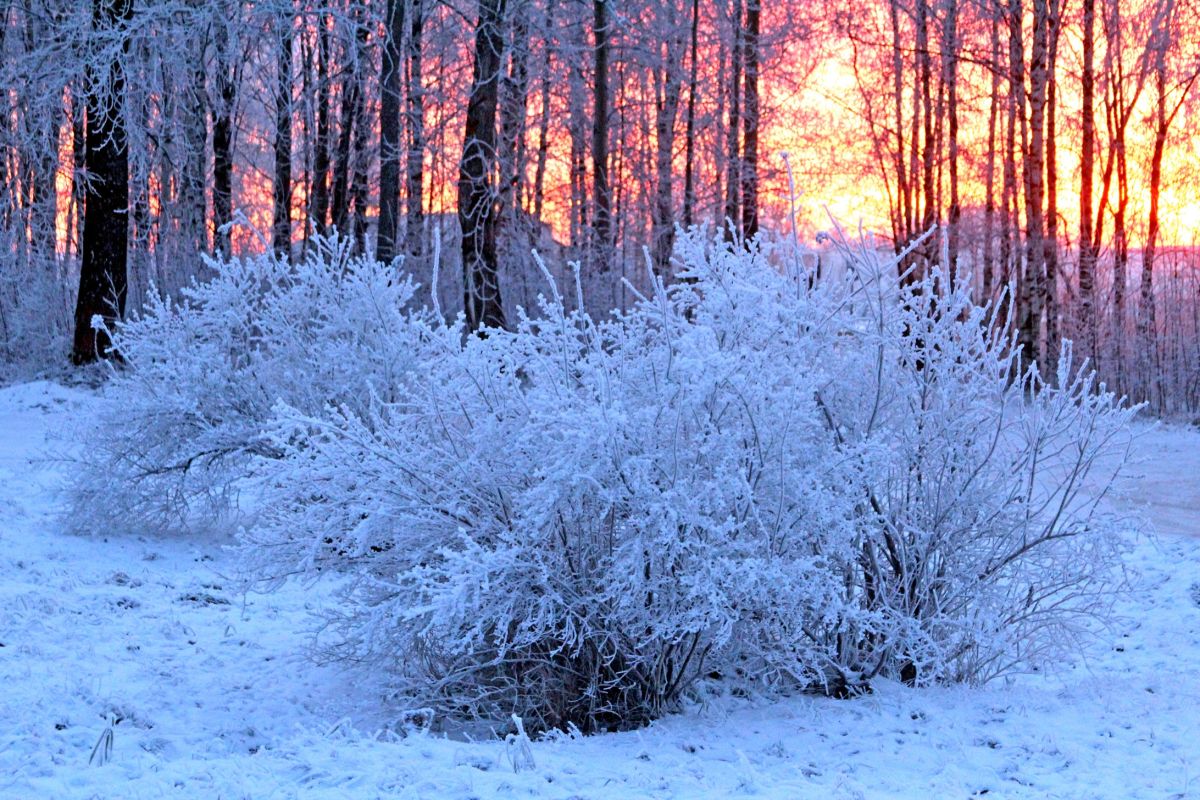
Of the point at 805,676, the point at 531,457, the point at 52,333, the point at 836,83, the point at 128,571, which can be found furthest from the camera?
the point at 836,83

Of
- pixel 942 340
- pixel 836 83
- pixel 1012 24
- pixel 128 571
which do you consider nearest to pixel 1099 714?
pixel 942 340

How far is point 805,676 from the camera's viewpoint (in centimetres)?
500

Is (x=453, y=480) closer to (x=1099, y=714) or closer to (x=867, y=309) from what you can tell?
(x=867, y=309)

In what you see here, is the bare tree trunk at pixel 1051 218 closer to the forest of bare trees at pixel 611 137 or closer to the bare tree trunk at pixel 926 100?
the forest of bare trees at pixel 611 137

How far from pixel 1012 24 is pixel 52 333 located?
15634mm

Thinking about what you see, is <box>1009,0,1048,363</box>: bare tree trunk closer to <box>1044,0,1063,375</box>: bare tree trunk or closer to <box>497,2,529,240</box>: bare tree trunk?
<box>1044,0,1063,375</box>: bare tree trunk

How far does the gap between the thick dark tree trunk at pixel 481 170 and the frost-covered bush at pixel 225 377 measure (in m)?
5.70

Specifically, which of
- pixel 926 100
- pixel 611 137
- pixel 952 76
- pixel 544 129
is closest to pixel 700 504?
pixel 952 76

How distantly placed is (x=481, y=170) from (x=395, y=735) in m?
10.2

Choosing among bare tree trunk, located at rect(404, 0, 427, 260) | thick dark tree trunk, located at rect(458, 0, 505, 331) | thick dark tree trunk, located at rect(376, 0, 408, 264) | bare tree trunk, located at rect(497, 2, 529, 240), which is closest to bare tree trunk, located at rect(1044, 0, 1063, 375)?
bare tree trunk, located at rect(497, 2, 529, 240)

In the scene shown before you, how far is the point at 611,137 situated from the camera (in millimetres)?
29969

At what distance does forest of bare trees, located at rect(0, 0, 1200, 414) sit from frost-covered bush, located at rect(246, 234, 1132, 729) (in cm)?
688

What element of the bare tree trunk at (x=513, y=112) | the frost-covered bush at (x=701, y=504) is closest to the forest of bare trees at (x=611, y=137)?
the bare tree trunk at (x=513, y=112)

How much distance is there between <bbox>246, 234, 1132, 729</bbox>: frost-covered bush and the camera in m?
4.31
